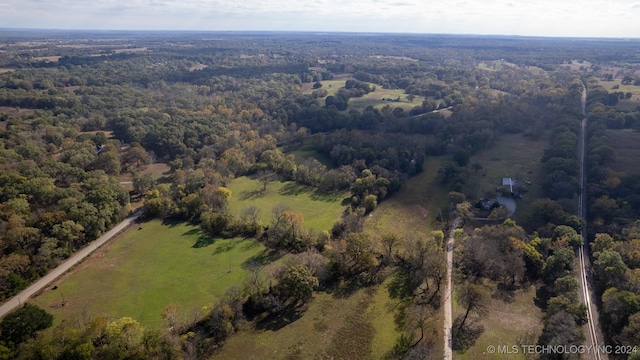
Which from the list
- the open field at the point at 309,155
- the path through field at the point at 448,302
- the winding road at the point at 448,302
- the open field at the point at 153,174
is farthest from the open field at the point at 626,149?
the open field at the point at 153,174

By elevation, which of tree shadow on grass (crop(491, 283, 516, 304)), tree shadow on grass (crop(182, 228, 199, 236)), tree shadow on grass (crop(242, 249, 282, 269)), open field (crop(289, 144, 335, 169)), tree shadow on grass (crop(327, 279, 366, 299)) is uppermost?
open field (crop(289, 144, 335, 169))

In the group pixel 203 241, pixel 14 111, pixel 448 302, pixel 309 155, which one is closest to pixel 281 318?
pixel 448 302

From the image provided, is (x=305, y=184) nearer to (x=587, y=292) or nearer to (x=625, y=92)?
(x=587, y=292)

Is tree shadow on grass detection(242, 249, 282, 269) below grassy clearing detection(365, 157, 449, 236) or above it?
below

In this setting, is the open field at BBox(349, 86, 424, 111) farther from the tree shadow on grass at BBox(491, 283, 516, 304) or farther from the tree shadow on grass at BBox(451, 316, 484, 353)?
the tree shadow on grass at BBox(451, 316, 484, 353)

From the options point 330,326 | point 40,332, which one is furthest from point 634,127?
point 40,332

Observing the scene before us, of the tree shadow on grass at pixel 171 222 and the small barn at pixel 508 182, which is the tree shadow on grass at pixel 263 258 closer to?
the tree shadow on grass at pixel 171 222

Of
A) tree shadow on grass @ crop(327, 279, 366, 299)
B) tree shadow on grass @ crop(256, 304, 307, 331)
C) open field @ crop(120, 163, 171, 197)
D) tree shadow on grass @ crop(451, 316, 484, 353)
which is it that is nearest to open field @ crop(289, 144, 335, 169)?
open field @ crop(120, 163, 171, 197)
